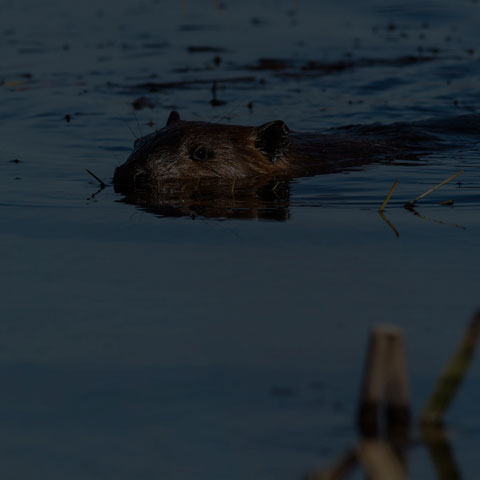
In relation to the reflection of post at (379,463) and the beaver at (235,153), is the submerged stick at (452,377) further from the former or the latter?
the beaver at (235,153)

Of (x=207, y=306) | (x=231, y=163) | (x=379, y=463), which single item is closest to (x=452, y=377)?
(x=379, y=463)

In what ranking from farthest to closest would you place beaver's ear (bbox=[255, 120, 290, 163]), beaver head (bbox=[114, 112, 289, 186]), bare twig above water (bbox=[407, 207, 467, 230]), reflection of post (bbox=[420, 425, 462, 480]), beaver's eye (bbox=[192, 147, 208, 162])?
1. beaver's ear (bbox=[255, 120, 290, 163])
2. beaver's eye (bbox=[192, 147, 208, 162])
3. beaver head (bbox=[114, 112, 289, 186])
4. bare twig above water (bbox=[407, 207, 467, 230])
5. reflection of post (bbox=[420, 425, 462, 480])

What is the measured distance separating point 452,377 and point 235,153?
590cm

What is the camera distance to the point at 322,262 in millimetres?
5910

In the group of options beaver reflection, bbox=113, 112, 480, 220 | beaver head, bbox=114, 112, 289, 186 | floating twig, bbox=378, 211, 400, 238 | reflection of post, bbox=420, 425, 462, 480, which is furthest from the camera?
beaver head, bbox=114, 112, 289, 186

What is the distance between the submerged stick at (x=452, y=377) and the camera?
10.4ft

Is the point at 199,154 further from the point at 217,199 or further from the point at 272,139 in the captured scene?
the point at 217,199

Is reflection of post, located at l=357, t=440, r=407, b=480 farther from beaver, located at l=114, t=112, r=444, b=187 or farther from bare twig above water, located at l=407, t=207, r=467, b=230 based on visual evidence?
beaver, located at l=114, t=112, r=444, b=187

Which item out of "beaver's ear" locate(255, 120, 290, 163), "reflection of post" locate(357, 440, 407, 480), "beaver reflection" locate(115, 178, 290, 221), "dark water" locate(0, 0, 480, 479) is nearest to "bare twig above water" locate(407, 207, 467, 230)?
"dark water" locate(0, 0, 480, 479)

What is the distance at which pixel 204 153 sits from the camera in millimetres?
8859

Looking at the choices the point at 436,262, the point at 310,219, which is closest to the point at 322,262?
the point at 436,262

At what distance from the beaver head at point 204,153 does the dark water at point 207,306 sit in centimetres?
41

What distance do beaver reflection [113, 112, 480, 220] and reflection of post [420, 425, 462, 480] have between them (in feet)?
12.6

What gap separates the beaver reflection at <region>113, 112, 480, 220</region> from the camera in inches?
315
